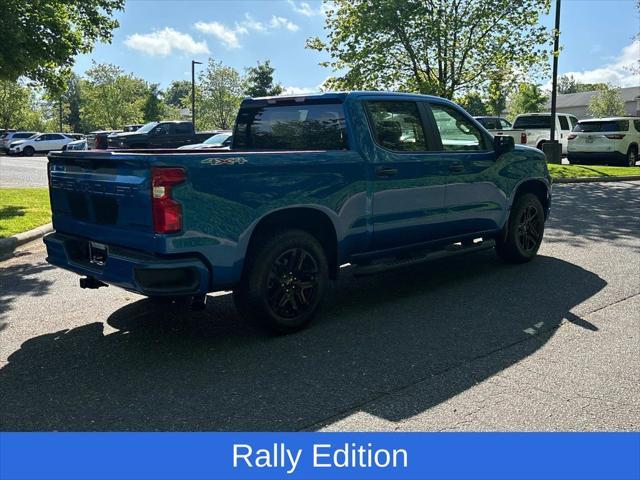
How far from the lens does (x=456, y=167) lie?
587 cm

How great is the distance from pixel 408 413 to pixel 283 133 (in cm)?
309

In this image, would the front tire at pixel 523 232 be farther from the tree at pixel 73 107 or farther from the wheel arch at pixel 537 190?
the tree at pixel 73 107

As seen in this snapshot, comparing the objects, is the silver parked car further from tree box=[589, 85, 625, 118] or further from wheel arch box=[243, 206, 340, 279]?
tree box=[589, 85, 625, 118]

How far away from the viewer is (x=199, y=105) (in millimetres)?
59344

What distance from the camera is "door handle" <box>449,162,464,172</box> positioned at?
581cm

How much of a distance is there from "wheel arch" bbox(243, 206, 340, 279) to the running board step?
286mm

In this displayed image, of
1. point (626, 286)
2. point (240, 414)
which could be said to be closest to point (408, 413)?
point (240, 414)

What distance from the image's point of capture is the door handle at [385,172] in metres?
5.04

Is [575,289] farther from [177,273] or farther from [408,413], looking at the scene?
[177,273]

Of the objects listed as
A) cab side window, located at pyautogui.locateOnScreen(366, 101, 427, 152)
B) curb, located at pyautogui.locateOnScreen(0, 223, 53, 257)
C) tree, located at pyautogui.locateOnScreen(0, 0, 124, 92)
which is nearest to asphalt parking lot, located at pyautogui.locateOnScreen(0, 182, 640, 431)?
cab side window, located at pyautogui.locateOnScreen(366, 101, 427, 152)

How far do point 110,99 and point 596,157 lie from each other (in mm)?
51155

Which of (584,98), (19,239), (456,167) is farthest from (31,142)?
(584,98)

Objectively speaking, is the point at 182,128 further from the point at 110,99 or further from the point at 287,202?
the point at 110,99

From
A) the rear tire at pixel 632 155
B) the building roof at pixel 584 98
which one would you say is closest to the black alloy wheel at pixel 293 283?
the rear tire at pixel 632 155
